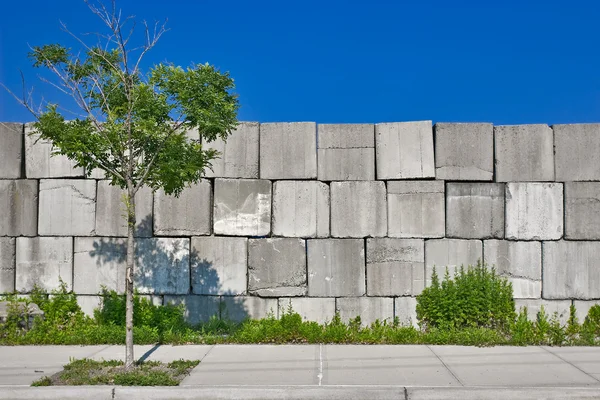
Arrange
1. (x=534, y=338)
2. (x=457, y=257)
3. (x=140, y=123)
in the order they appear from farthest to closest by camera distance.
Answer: (x=457, y=257) → (x=534, y=338) → (x=140, y=123)

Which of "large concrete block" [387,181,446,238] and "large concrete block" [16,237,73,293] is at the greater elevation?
"large concrete block" [387,181,446,238]

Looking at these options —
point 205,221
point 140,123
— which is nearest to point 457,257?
point 205,221

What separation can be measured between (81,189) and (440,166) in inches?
231

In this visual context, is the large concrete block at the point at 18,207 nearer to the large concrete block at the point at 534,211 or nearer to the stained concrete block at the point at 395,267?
the stained concrete block at the point at 395,267

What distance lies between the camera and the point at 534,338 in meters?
9.53

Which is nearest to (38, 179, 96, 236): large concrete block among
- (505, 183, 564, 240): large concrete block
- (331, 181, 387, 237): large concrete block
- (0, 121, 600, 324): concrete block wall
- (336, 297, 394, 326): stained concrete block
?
(0, 121, 600, 324): concrete block wall

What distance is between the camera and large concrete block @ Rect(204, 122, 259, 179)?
408 inches

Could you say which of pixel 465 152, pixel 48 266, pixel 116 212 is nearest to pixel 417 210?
pixel 465 152

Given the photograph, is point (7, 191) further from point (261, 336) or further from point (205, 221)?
point (261, 336)

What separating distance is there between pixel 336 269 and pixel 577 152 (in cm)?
431

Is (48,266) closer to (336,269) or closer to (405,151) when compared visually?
(336,269)

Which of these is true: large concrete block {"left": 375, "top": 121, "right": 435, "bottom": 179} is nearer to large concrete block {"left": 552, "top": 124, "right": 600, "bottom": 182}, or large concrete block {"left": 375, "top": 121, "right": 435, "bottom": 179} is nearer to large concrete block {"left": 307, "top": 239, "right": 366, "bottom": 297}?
large concrete block {"left": 307, "top": 239, "right": 366, "bottom": 297}

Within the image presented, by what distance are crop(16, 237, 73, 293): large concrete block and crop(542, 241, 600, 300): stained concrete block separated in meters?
7.69

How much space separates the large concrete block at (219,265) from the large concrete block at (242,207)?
20 centimetres
